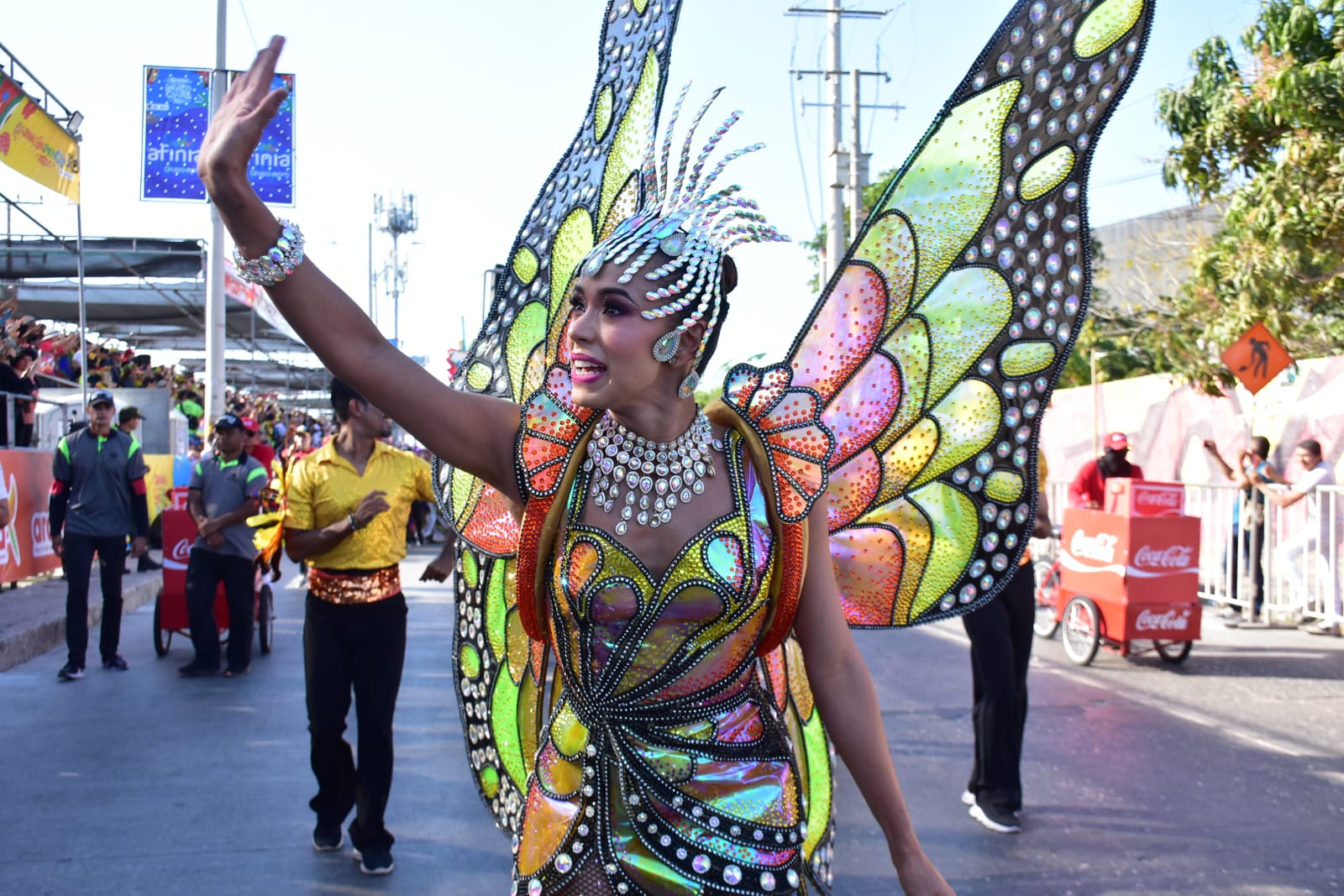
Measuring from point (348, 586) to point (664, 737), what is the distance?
3.04 metres

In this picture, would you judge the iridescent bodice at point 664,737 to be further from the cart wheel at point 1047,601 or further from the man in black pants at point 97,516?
the cart wheel at point 1047,601

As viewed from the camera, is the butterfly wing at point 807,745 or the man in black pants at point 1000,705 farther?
the man in black pants at point 1000,705

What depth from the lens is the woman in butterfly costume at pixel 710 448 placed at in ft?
6.33

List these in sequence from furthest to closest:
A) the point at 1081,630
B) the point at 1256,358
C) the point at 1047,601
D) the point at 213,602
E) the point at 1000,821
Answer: the point at 1256,358 → the point at 1047,601 → the point at 1081,630 → the point at 213,602 → the point at 1000,821

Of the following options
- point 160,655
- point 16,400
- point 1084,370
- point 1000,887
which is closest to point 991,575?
point 1000,887

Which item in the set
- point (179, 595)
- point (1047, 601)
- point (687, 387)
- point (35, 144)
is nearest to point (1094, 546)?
point (1047, 601)

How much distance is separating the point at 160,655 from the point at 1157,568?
296 inches

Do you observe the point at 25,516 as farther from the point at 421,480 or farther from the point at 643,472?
the point at 643,472

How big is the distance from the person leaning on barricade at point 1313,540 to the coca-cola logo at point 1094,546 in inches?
97.9

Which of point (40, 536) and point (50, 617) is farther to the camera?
point (40, 536)

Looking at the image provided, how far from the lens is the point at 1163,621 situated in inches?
344

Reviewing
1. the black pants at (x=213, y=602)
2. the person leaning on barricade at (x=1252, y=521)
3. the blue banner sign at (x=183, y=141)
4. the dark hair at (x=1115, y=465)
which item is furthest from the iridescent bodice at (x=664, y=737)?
the blue banner sign at (x=183, y=141)

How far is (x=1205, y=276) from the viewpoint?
1180 centimetres

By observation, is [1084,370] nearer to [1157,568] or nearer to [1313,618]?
[1313,618]
